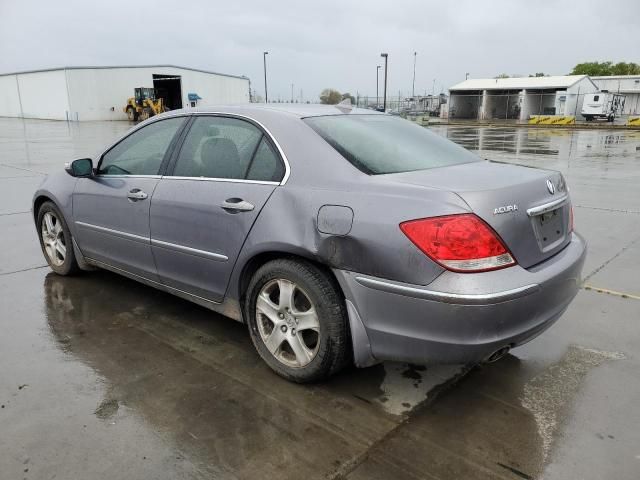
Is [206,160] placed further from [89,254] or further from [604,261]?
[604,261]

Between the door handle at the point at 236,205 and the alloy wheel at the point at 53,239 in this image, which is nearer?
the door handle at the point at 236,205

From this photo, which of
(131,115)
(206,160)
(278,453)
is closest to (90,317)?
(206,160)

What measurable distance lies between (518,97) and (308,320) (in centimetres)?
4864

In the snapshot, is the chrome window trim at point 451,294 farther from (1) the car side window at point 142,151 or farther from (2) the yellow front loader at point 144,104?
(2) the yellow front loader at point 144,104

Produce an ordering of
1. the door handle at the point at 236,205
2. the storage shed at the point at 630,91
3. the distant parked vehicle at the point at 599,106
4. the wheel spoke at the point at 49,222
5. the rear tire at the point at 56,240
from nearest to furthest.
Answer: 1. the door handle at the point at 236,205
2. the rear tire at the point at 56,240
3. the wheel spoke at the point at 49,222
4. the distant parked vehicle at the point at 599,106
5. the storage shed at the point at 630,91

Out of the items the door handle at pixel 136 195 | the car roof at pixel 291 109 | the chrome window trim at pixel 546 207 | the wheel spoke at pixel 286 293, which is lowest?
the wheel spoke at pixel 286 293

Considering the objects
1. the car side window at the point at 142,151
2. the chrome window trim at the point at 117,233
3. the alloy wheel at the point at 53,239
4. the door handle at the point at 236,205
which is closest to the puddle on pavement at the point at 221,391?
the chrome window trim at the point at 117,233

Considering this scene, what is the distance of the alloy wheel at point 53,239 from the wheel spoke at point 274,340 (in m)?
2.50

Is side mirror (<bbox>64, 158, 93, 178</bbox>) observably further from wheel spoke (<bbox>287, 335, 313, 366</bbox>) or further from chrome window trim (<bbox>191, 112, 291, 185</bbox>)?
wheel spoke (<bbox>287, 335, 313, 366</bbox>)

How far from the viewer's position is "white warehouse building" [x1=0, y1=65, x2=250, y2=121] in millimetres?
44375

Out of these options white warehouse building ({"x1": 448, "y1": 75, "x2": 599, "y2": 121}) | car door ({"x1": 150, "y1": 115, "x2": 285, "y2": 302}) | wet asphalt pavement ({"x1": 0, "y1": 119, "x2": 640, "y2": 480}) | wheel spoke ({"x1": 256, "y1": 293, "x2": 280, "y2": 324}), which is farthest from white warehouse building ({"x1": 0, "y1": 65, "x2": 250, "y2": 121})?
wheel spoke ({"x1": 256, "y1": 293, "x2": 280, "y2": 324})

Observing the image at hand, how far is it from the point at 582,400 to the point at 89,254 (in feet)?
12.1

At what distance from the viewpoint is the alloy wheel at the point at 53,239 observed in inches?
186

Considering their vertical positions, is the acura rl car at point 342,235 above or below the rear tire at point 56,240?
above
